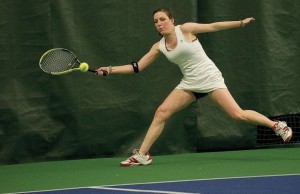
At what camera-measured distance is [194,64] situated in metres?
7.36

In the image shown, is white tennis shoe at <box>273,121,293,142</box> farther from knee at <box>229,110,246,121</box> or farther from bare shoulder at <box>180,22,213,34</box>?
bare shoulder at <box>180,22,213,34</box>

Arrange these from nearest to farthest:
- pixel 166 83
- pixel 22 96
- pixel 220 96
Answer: pixel 220 96 < pixel 22 96 < pixel 166 83

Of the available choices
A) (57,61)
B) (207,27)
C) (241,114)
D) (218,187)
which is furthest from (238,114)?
(57,61)

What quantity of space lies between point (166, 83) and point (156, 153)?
81 centimetres

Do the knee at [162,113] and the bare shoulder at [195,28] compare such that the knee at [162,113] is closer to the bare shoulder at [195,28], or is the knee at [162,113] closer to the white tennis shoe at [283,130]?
the bare shoulder at [195,28]

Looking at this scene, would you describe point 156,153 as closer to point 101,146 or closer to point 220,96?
point 101,146

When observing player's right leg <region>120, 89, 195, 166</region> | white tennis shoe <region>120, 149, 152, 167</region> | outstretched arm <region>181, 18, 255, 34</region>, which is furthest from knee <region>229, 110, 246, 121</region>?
white tennis shoe <region>120, 149, 152, 167</region>

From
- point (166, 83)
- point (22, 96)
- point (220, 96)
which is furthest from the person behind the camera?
point (166, 83)

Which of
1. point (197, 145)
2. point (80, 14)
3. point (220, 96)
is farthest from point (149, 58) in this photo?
point (197, 145)

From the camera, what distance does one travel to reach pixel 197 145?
8.98 meters

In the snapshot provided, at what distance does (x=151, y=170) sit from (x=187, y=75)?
3.25 feet

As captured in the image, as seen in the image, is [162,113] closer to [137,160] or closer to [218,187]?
[137,160]

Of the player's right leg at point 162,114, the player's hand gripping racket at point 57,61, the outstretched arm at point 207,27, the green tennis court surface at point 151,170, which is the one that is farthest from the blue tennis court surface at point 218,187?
the player's hand gripping racket at point 57,61

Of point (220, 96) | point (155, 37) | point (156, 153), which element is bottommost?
point (156, 153)
